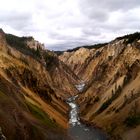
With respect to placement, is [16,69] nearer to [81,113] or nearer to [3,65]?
[3,65]

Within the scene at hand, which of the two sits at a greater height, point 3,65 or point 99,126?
point 3,65

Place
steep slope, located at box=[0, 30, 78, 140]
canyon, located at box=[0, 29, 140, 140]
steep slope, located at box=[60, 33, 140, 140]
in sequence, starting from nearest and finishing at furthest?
steep slope, located at box=[0, 30, 78, 140] < canyon, located at box=[0, 29, 140, 140] < steep slope, located at box=[60, 33, 140, 140]

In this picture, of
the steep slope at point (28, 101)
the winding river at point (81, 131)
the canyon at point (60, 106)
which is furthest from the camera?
the winding river at point (81, 131)

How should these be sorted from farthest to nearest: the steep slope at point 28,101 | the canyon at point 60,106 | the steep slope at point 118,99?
1. the steep slope at point 118,99
2. the canyon at point 60,106
3. the steep slope at point 28,101

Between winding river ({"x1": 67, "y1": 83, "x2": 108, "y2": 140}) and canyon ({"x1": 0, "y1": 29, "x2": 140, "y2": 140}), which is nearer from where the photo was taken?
canyon ({"x1": 0, "y1": 29, "x2": 140, "y2": 140})

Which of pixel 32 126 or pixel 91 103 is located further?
pixel 91 103

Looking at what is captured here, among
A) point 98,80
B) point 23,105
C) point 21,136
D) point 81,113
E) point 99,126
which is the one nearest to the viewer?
point 21,136

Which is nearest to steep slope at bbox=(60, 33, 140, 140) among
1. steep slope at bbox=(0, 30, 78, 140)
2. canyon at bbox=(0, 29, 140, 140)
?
canyon at bbox=(0, 29, 140, 140)

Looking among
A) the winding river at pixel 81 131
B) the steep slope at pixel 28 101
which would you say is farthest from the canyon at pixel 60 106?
the winding river at pixel 81 131

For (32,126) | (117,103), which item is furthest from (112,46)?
(32,126)

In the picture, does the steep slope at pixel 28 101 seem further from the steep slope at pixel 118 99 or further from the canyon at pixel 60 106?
the steep slope at pixel 118 99

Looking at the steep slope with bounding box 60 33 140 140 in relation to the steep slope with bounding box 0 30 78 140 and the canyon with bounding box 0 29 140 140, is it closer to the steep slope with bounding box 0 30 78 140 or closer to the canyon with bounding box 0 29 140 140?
the canyon with bounding box 0 29 140 140
